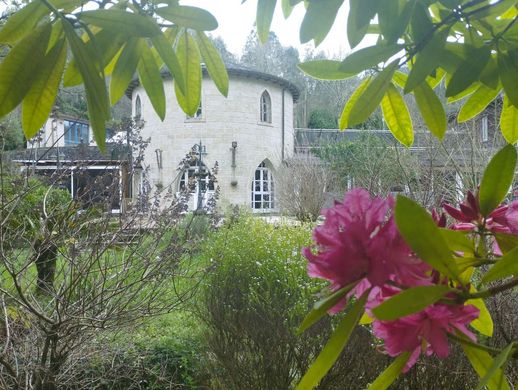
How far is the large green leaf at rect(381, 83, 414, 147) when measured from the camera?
0.72 metres

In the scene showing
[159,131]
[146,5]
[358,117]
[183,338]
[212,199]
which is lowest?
[183,338]

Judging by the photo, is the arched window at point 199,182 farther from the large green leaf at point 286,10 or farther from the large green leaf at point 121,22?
the large green leaf at point 121,22

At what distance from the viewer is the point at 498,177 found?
400 mm

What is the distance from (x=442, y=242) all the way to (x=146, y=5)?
40cm

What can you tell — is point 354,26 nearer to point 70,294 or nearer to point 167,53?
point 167,53

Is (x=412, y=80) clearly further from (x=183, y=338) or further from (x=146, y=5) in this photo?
(x=183, y=338)

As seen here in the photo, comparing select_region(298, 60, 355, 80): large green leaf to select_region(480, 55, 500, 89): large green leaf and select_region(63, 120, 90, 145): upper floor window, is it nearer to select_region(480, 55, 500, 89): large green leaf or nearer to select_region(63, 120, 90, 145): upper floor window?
select_region(480, 55, 500, 89): large green leaf

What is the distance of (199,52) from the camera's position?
670 millimetres

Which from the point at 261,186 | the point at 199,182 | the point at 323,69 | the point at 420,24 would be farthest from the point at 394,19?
the point at 261,186

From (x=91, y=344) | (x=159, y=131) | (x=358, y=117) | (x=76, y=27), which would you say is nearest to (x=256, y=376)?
(x=91, y=344)

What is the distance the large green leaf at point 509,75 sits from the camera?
554 millimetres

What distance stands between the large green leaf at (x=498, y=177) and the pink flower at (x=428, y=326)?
0.09m

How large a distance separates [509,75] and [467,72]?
0.07m

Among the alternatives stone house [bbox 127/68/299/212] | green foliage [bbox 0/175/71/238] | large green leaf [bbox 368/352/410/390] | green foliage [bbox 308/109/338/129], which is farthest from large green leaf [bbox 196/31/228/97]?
green foliage [bbox 308/109/338/129]
